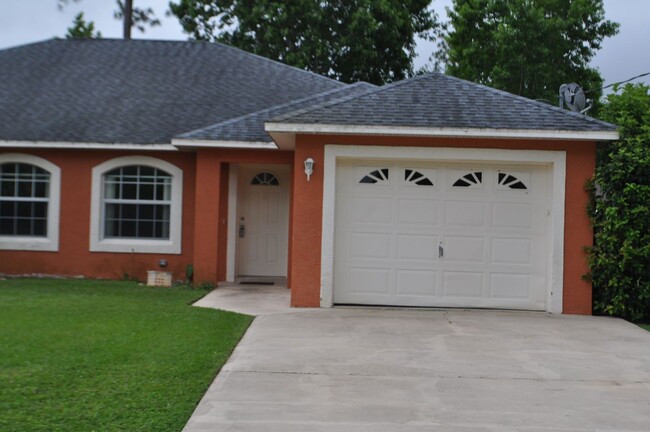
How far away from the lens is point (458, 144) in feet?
35.1

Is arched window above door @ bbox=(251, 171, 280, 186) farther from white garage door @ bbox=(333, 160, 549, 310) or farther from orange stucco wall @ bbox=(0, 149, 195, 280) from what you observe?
white garage door @ bbox=(333, 160, 549, 310)

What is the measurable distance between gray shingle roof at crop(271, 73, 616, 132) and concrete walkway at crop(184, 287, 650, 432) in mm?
2888

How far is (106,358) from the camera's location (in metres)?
7.08

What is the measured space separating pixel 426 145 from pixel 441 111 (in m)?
0.59

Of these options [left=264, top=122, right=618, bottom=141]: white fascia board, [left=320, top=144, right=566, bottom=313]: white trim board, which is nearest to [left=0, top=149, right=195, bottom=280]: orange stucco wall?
[left=320, top=144, right=566, bottom=313]: white trim board

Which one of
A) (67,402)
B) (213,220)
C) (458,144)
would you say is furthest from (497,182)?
(67,402)

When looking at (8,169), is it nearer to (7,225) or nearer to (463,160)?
(7,225)

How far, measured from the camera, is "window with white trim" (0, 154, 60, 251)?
1431cm

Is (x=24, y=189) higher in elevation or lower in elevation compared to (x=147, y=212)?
higher

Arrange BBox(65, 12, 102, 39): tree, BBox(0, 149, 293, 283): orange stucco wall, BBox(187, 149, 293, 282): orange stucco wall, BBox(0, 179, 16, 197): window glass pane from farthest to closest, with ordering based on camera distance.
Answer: BBox(65, 12, 102, 39): tree → BBox(0, 179, 16, 197): window glass pane → BBox(0, 149, 293, 283): orange stucco wall → BBox(187, 149, 293, 282): orange stucco wall

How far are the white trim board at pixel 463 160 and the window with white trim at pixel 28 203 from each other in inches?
257

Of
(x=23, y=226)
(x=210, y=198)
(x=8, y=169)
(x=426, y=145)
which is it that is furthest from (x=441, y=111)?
(x=8, y=169)

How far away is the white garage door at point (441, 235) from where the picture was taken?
35.9 feet

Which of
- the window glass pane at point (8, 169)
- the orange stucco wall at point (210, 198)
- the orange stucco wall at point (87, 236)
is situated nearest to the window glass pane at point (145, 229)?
the orange stucco wall at point (87, 236)
